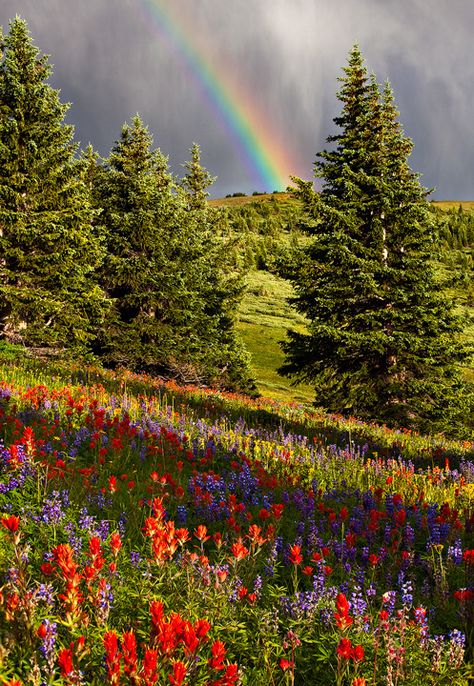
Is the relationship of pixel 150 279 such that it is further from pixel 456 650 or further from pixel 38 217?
pixel 456 650

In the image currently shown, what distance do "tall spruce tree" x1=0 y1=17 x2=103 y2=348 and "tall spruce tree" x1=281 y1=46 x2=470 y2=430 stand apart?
8.54 metres

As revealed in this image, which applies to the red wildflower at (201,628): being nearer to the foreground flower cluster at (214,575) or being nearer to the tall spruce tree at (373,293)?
the foreground flower cluster at (214,575)

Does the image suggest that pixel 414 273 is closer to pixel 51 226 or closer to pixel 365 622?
pixel 51 226

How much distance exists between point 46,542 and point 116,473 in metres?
1.69

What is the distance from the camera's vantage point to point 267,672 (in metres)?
2.16

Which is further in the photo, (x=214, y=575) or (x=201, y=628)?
(x=214, y=575)

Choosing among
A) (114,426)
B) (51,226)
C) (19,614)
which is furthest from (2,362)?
(19,614)

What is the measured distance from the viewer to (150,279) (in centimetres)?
2189

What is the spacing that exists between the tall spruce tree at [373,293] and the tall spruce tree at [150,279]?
639 centimetres

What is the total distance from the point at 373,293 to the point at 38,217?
1267 centimetres

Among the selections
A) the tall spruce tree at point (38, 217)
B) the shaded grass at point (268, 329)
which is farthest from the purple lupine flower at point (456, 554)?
the shaded grass at point (268, 329)

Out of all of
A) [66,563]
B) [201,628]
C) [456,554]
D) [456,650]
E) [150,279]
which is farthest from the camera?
[150,279]

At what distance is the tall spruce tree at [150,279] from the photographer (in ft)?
71.6

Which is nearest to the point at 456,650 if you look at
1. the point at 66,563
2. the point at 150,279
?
the point at 66,563
